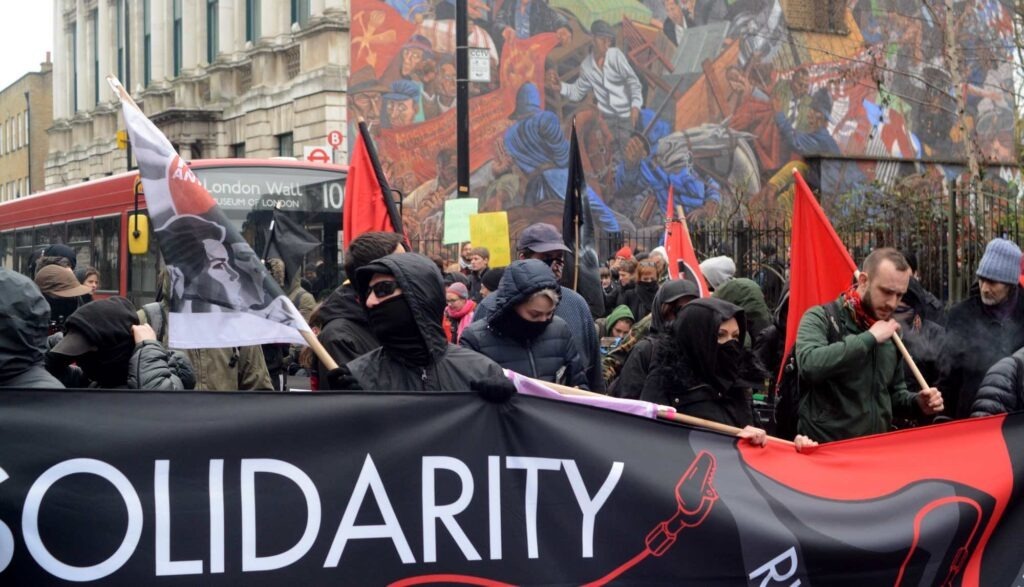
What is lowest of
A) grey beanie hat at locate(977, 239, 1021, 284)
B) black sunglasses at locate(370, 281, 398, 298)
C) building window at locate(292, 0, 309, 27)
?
black sunglasses at locate(370, 281, 398, 298)

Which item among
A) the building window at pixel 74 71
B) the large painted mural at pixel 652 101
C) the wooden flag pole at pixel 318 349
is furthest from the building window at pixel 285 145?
the wooden flag pole at pixel 318 349

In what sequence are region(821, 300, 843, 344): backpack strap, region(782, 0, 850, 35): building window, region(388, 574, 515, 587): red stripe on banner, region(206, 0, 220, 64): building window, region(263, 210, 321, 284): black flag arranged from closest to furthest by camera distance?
region(388, 574, 515, 587): red stripe on banner → region(821, 300, 843, 344): backpack strap → region(263, 210, 321, 284): black flag → region(782, 0, 850, 35): building window → region(206, 0, 220, 64): building window

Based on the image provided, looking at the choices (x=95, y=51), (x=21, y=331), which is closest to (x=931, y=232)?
(x=21, y=331)

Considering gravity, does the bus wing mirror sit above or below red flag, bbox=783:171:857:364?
above

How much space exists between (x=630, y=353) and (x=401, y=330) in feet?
5.31

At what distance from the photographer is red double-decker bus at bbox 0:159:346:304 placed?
1434 centimetres

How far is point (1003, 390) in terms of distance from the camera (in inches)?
211

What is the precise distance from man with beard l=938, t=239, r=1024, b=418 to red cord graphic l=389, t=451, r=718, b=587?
8.64 ft

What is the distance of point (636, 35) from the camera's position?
29562mm

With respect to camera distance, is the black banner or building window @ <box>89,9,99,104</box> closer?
the black banner

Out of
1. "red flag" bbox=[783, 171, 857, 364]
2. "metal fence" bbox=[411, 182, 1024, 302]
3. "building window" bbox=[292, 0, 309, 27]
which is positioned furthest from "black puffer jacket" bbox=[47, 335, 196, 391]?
"building window" bbox=[292, 0, 309, 27]

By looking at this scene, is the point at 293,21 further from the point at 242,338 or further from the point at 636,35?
the point at 242,338

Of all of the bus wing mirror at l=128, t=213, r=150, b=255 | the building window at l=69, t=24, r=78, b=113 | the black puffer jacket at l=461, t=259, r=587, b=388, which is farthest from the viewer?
the building window at l=69, t=24, r=78, b=113

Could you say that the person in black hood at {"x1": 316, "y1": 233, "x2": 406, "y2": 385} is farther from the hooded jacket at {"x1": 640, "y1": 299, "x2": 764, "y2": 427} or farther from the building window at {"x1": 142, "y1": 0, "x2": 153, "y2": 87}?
the building window at {"x1": 142, "y1": 0, "x2": 153, "y2": 87}
